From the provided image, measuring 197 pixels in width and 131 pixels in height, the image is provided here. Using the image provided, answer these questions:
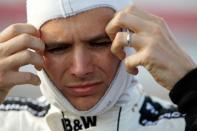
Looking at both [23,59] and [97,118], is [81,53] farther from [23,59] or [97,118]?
[97,118]

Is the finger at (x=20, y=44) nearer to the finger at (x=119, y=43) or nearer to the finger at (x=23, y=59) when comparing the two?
A: the finger at (x=23, y=59)

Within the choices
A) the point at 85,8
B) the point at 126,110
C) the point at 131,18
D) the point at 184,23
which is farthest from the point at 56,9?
the point at 184,23

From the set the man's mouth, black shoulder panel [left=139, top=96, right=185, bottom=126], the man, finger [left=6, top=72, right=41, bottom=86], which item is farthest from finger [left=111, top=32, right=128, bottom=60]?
black shoulder panel [left=139, top=96, right=185, bottom=126]

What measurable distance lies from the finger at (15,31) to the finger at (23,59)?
2.4 inches

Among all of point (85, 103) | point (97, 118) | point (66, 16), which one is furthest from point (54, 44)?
point (97, 118)

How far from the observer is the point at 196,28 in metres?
4.33

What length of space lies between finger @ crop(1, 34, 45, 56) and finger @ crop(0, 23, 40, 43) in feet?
0.08

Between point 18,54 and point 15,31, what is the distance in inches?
2.8

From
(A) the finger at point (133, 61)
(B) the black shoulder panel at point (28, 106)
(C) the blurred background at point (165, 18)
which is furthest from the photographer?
(C) the blurred background at point (165, 18)

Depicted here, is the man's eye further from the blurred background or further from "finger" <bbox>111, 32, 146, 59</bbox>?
the blurred background

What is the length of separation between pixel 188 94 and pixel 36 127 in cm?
67

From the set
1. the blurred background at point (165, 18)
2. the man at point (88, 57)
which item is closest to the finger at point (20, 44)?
the man at point (88, 57)

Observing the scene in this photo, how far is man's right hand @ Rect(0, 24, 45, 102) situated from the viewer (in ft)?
6.75

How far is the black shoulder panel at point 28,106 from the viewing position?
2504mm
